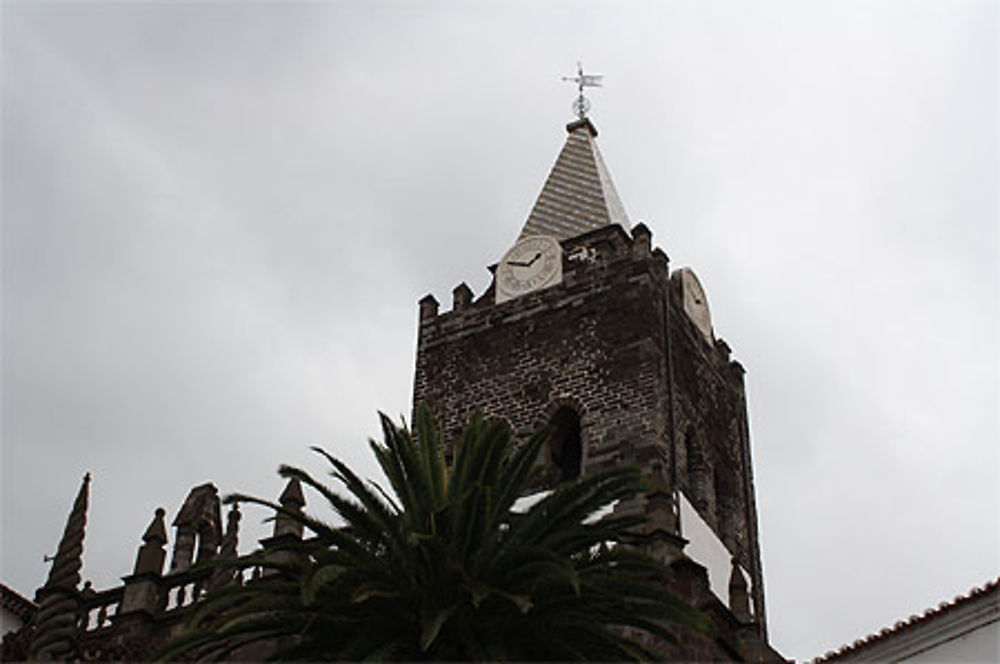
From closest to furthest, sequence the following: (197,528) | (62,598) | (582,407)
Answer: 1. (62,598)
2. (197,528)
3. (582,407)

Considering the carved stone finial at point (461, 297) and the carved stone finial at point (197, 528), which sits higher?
the carved stone finial at point (461, 297)

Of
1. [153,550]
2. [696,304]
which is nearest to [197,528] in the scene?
[153,550]

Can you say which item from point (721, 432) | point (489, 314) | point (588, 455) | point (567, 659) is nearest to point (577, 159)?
point (489, 314)

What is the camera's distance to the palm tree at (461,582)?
16672 mm

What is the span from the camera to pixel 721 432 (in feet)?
104

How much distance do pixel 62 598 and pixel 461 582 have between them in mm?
9225

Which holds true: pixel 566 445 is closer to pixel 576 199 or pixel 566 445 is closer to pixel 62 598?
pixel 576 199

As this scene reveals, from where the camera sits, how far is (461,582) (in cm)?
1673

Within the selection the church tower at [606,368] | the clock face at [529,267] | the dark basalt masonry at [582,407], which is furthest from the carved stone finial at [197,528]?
the clock face at [529,267]

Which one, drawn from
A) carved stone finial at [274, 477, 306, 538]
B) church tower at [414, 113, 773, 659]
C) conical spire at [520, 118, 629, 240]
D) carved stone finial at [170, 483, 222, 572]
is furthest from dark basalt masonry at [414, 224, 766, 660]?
carved stone finial at [274, 477, 306, 538]

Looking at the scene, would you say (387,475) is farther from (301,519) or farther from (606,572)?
(606,572)

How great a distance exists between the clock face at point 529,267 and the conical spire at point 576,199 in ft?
2.99

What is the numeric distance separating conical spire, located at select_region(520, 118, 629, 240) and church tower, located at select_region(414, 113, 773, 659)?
1.9 inches

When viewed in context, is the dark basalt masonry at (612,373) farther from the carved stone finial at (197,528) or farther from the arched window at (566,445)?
the carved stone finial at (197,528)
